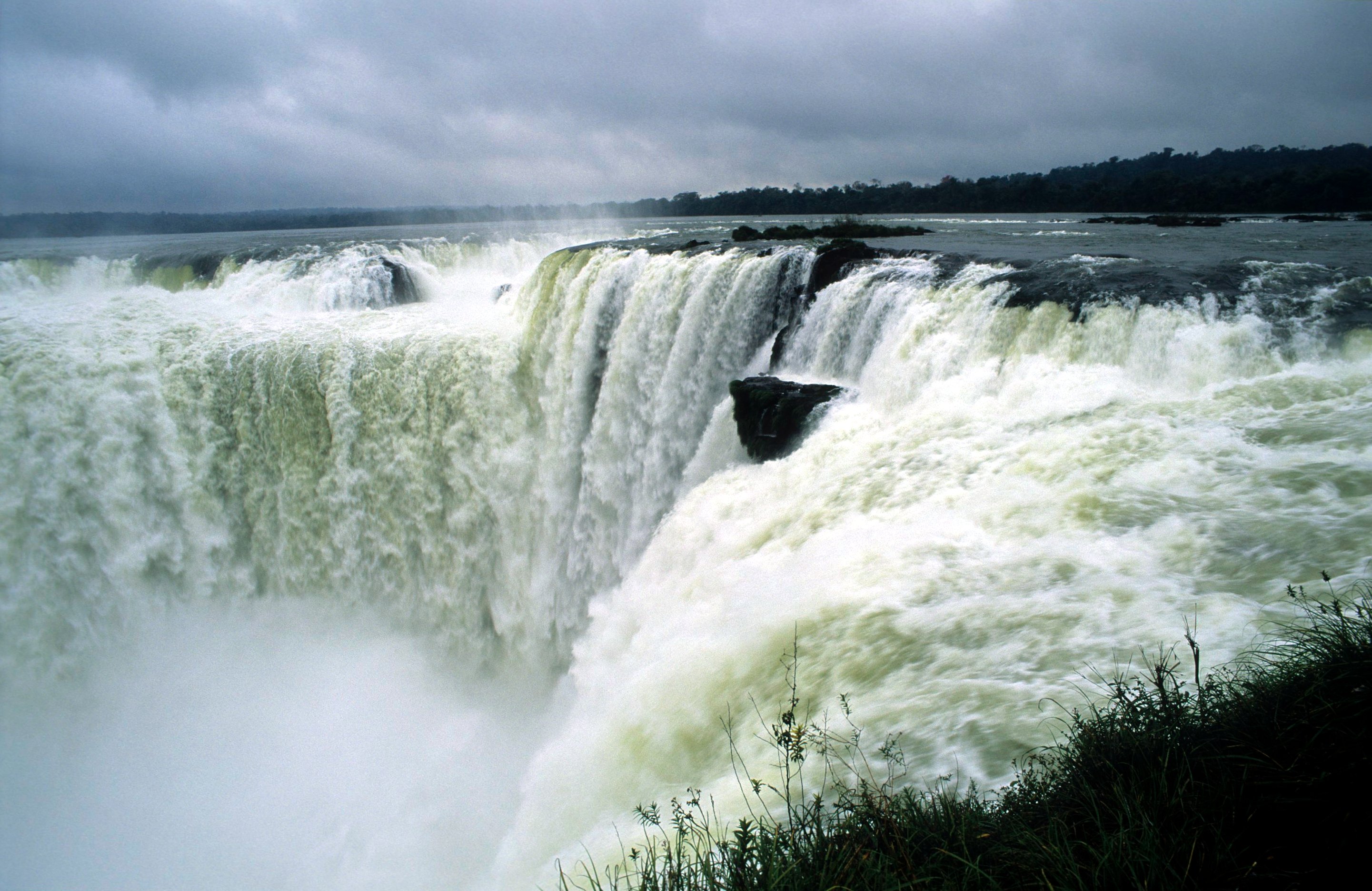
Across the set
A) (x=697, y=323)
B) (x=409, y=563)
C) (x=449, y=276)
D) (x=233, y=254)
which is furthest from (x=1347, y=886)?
(x=233, y=254)

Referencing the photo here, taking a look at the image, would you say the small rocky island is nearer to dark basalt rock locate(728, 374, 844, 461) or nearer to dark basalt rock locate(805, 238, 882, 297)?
dark basalt rock locate(805, 238, 882, 297)

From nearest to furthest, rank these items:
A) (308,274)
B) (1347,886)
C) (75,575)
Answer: (1347,886) < (75,575) < (308,274)

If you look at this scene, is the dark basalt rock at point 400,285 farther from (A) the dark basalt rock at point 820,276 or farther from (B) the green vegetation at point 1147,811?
(B) the green vegetation at point 1147,811

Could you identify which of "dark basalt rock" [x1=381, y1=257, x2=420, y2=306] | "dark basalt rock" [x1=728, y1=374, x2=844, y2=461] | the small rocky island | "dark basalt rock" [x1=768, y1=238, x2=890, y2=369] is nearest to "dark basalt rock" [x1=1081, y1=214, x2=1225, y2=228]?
the small rocky island

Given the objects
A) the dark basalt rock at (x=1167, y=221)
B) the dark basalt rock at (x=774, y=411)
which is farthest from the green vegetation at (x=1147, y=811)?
the dark basalt rock at (x=1167, y=221)

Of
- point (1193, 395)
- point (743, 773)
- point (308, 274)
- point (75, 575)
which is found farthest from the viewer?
point (308, 274)

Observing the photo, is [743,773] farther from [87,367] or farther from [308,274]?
[308,274]
